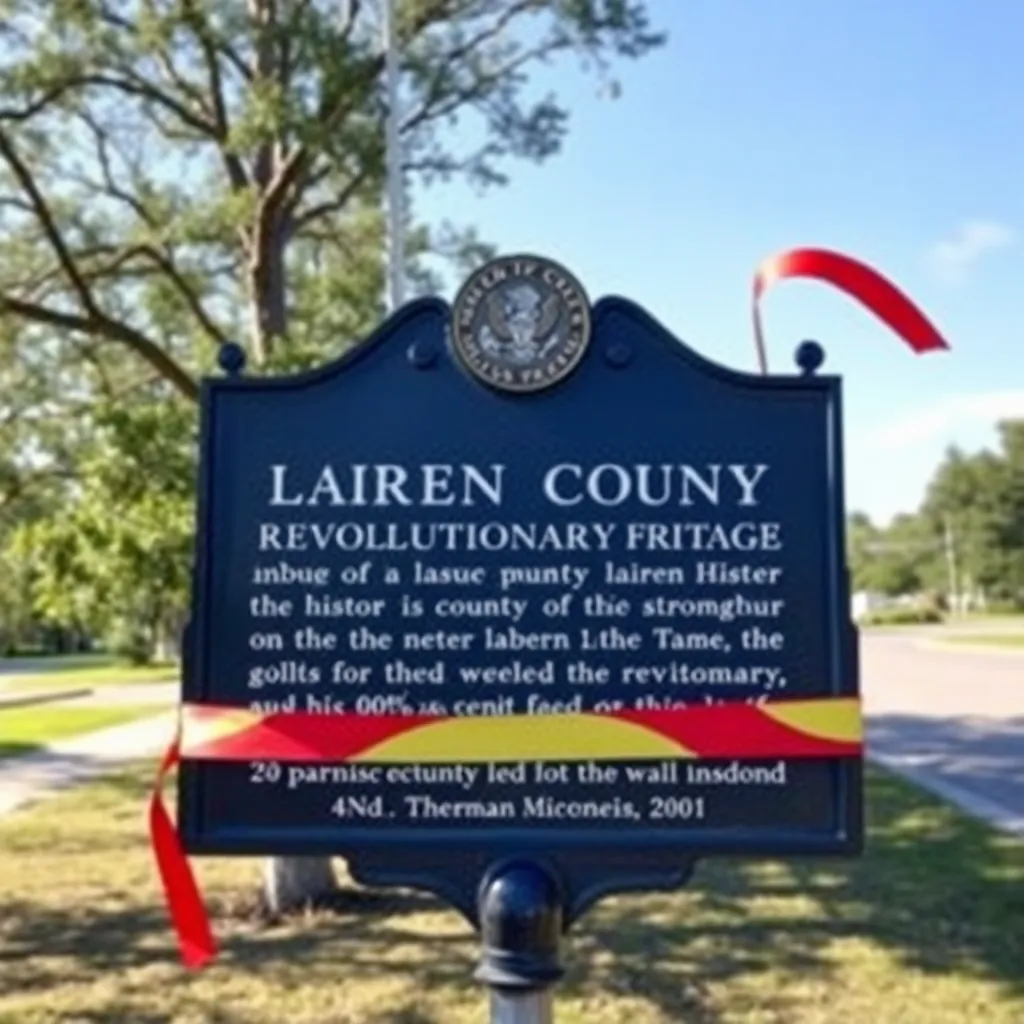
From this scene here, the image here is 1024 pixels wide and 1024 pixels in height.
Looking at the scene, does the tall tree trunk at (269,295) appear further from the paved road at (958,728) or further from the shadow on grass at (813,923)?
the paved road at (958,728)

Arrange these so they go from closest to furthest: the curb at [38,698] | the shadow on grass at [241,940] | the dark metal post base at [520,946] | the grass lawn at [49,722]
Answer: the dark metal post base at [520,946] → the shadow on grass at [241,940] → the grass lawn at [49,722] → the curb at [38,698]

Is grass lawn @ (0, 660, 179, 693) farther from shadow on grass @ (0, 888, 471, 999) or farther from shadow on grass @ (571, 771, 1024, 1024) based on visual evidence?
shadow on grass @ (571, 771, 1024, 1024)

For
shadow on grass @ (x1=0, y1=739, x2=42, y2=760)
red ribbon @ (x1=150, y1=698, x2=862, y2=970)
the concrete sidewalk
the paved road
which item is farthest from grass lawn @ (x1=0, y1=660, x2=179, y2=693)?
red ribbon @ (x1=150, y1=698, x2=862, y2=970)

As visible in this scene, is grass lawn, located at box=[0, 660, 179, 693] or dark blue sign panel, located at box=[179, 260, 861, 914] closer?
dark blue sign panel, located at box=[179, 260, 861, 914]

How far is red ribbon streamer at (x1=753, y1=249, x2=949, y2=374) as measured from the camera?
113 inches

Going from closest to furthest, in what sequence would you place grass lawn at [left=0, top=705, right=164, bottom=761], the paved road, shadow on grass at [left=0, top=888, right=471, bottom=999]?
shadow on grass at [left=0, top=888, right=471, bottom=999] < the paved road < grass lawn at [left=0, top=705, right=164, bottom=761]

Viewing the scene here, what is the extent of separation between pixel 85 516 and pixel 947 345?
5095 millimetres

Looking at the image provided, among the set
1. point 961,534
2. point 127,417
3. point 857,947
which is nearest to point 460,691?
point 857,947

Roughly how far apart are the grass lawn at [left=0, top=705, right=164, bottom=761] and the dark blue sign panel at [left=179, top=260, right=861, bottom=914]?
14.5 m

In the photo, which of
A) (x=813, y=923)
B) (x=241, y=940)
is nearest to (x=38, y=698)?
(x=241, y=940)

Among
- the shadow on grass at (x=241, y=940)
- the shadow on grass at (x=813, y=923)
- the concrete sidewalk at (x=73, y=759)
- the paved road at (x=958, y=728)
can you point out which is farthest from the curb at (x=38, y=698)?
the shadow on grass at (x=813, y=923)

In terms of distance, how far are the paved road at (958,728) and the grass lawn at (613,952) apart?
2.38 meters

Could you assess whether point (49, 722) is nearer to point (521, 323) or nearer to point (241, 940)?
point (241, 940)

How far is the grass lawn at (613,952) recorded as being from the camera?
17.5 ft
